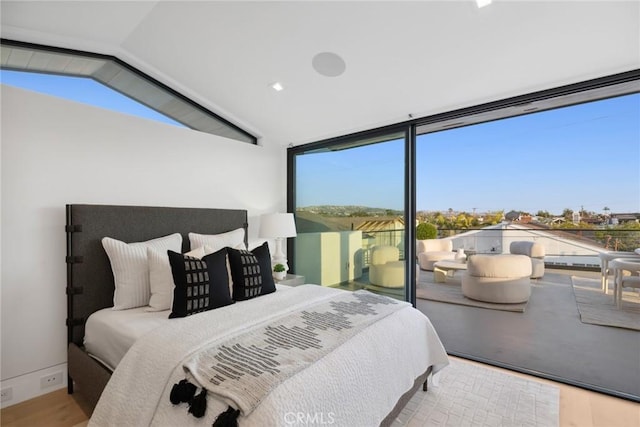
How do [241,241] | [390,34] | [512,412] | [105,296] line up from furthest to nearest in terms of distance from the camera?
[241,241]
[105,296]
[390,34]
[512,412]

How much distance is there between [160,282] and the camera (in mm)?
2211

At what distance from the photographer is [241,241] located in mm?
3236

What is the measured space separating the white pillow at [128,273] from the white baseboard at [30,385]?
2.17 feet

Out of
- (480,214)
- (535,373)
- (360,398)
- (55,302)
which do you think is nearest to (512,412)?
(535,373)

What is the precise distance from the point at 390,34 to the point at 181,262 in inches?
88.0

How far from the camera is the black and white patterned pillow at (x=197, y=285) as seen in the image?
201 centimetres

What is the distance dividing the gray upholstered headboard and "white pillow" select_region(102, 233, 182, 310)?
12 cm

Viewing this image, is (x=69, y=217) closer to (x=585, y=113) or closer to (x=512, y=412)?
(x=512, y=412)

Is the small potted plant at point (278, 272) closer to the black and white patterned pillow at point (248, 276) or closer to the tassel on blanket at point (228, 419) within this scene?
the black and white patterned pillow at point (248, 276)

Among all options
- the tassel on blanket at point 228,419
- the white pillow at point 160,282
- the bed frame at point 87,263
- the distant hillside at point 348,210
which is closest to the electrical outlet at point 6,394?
the bed frame at point 87,263

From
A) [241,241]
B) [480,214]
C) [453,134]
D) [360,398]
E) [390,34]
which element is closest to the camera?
[360,398]

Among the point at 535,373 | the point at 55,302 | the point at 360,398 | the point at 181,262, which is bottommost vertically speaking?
the point at 535,373

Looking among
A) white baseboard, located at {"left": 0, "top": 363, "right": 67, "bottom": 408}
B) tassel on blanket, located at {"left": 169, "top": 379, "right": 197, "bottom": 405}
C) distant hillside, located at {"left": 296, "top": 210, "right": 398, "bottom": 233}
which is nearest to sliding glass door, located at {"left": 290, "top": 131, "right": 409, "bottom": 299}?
distant hillside, located at {"left": 296, "top": 210, "right": 398, "bottom": 233}

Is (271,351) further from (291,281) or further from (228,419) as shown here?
(291,281)
